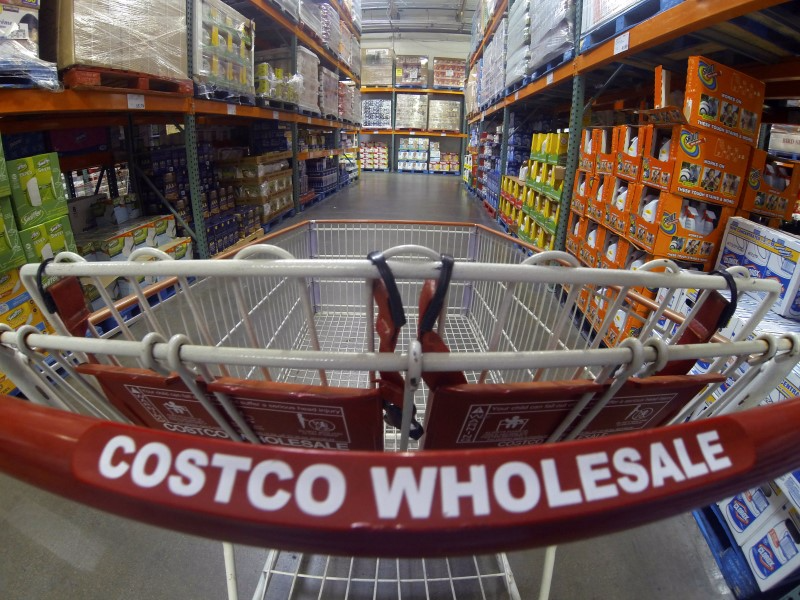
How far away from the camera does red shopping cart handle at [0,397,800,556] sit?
46cm

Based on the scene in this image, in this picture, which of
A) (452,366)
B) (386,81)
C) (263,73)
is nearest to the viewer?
(452,366)

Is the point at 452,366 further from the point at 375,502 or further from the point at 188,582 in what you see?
the point at 188,582

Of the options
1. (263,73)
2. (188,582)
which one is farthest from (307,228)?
(263,73)

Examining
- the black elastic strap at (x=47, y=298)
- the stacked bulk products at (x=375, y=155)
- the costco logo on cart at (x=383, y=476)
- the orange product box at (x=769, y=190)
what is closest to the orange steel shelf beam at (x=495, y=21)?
the orange product box at (x=769, y=190)

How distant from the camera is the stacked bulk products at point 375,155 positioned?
16594mm

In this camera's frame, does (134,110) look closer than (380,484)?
No

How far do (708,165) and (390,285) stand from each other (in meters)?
2.16

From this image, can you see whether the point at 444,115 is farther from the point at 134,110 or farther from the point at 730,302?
the point at 730,302

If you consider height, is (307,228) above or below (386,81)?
below

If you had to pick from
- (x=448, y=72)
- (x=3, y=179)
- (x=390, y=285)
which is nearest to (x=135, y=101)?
(x=3, y=179)

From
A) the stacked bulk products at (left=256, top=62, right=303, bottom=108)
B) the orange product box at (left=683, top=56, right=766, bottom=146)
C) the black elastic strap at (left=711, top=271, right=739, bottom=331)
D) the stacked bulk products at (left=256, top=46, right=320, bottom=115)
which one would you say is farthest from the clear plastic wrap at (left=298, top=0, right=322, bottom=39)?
the black elastic strap at (left=711, top=271, right=739, bottom=331)

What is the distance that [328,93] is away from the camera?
743 cm

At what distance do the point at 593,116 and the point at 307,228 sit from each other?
11.5ft

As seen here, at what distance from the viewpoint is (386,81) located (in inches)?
576
